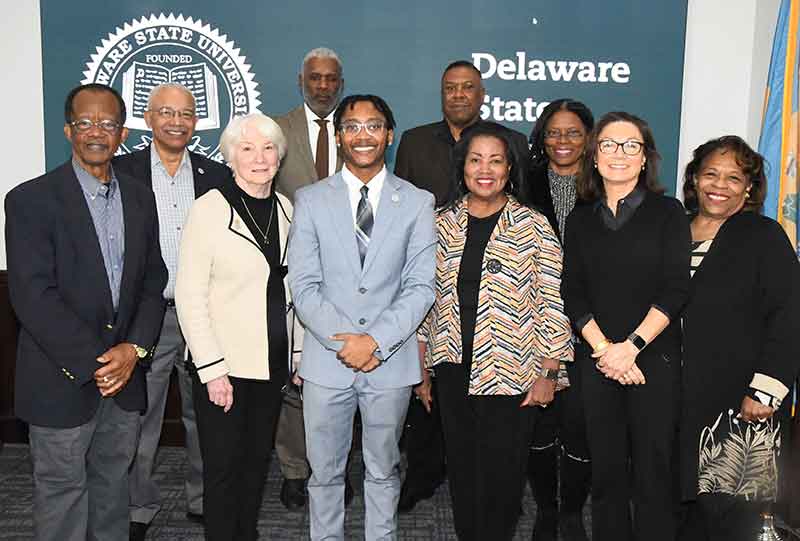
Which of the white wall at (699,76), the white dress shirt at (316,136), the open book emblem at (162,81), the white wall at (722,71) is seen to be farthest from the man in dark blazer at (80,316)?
the white wall at (722,71)

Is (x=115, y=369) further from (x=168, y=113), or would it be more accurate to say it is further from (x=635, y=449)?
(x=635, y=449)

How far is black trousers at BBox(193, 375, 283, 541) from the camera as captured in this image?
8.78 ft

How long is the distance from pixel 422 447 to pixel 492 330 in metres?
1.29

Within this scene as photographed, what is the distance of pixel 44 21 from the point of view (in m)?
4.31

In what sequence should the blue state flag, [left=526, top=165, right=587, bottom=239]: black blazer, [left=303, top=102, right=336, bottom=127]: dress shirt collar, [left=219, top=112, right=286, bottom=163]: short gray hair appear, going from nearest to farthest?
[left=219, top=112, right=286, bottom=163]: short gray hair < [left=526, top=165, right=587, bottom=239]: black blazer < the blue state flag < [left=303, top=102, right=336, bottom=127]: dress shirt collar

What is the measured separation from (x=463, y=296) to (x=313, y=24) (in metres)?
2.32

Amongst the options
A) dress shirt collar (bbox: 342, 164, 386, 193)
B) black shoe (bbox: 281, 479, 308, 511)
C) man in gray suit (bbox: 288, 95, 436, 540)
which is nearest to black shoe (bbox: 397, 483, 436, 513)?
black shoe (bbox: 281, 479, 308, 511)

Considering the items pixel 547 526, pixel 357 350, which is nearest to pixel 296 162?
pixel 357 350

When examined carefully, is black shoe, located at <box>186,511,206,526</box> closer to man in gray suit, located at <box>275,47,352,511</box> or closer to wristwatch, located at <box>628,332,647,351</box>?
man in gray suit, located at <box>275,47,352,511</box>

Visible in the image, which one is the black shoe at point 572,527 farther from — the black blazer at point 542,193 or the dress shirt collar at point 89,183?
the dress shirt collar at point 89,183

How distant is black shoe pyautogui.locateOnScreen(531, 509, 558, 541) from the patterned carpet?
161 mm

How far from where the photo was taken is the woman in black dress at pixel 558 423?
3129 millimetres

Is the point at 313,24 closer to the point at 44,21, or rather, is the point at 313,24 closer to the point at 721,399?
the point at 44,21

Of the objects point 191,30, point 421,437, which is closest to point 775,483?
point 421,437
